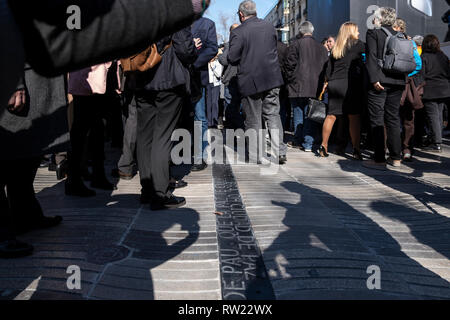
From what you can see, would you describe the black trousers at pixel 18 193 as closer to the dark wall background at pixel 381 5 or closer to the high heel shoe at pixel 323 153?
the high heel shoe at pixel 323 153

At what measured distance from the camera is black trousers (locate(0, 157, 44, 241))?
2.94 metres

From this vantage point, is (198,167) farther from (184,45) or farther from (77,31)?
(77,31)

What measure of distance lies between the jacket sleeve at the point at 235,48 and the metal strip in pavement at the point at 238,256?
2564 mm

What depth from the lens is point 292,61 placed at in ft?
25.8

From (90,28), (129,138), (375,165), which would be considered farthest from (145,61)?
(375,165)

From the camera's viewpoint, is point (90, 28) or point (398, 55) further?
point (398, 55)

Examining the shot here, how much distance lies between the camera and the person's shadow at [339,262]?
228cm

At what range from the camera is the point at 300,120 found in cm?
812

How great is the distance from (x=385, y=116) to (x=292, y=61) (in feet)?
7.33

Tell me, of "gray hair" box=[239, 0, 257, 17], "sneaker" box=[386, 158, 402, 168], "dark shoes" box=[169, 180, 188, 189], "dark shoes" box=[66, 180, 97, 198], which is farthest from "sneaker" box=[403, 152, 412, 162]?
"dark shoes" box=[66, 180, 97, 198]
